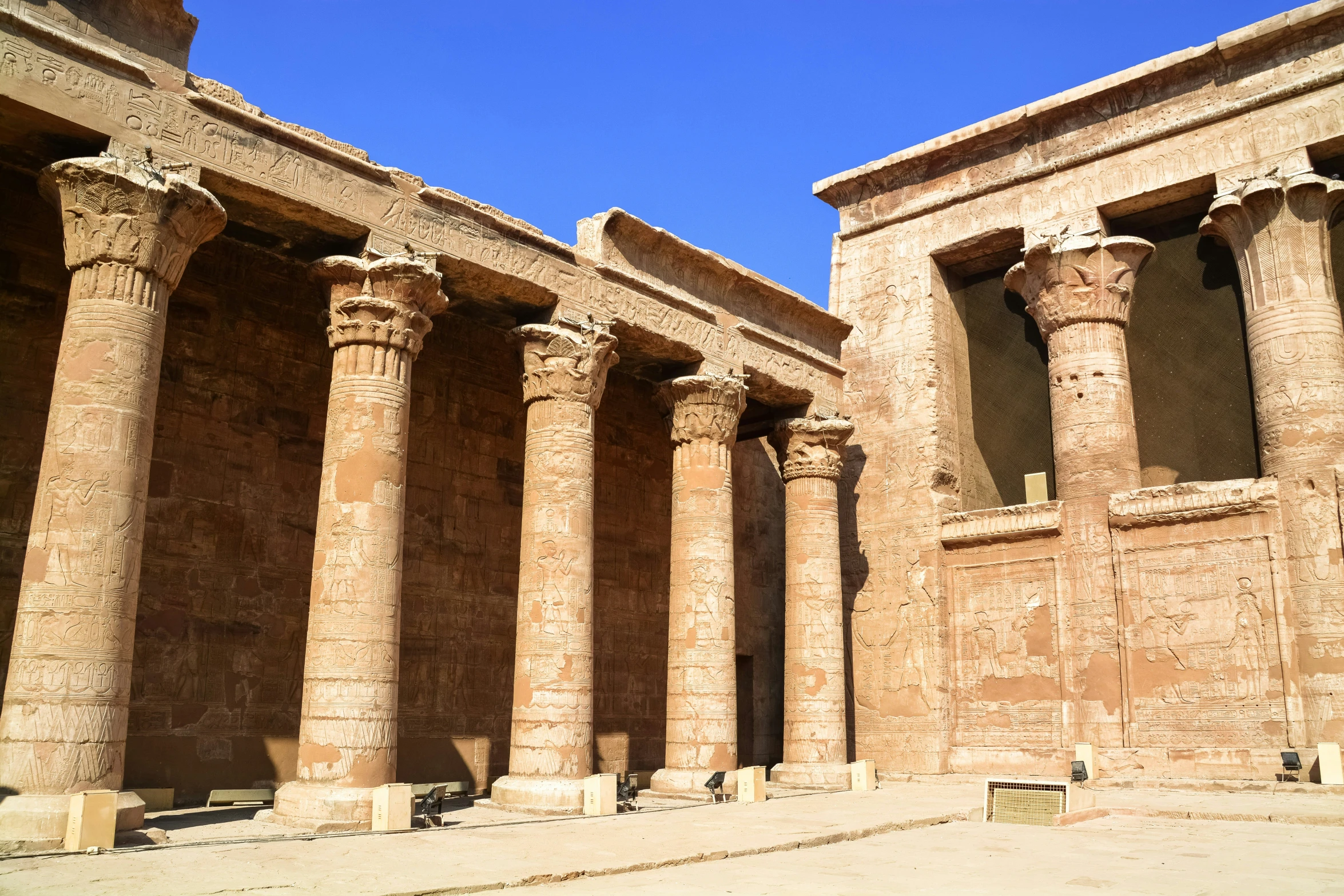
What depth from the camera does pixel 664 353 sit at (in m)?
15.2

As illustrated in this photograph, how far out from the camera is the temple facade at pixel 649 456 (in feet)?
32.5

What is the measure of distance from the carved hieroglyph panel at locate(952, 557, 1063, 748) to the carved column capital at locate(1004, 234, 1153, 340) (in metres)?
3.81

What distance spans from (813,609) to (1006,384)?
5.60 metres

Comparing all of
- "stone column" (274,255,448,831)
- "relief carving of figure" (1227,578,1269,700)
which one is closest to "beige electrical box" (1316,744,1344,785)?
"relief carving of figure" (1227,578,1269,700)

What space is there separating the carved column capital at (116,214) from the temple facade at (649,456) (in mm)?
37

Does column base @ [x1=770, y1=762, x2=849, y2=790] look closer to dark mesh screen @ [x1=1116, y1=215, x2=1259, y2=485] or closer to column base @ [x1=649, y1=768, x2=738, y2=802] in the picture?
column base @ [x1=649, y1=768, x2=738, y2=802]

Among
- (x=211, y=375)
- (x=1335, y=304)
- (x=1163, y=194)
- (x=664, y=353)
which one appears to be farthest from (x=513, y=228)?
(x=1335, y=304)

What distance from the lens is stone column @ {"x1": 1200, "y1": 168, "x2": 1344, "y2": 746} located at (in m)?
13.9

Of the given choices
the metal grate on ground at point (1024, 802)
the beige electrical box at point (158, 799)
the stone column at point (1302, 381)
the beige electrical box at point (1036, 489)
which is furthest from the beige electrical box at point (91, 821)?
the beige electrical box at point (1036, 489)

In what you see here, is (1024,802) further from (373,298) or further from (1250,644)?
(373,298)

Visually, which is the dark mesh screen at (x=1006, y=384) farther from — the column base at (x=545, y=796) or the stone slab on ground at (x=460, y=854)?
the column base at (x=545, y=796)

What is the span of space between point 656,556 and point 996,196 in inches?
322

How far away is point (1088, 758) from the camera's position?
1441 centimetres

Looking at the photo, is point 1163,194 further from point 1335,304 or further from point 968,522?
point 968,522
